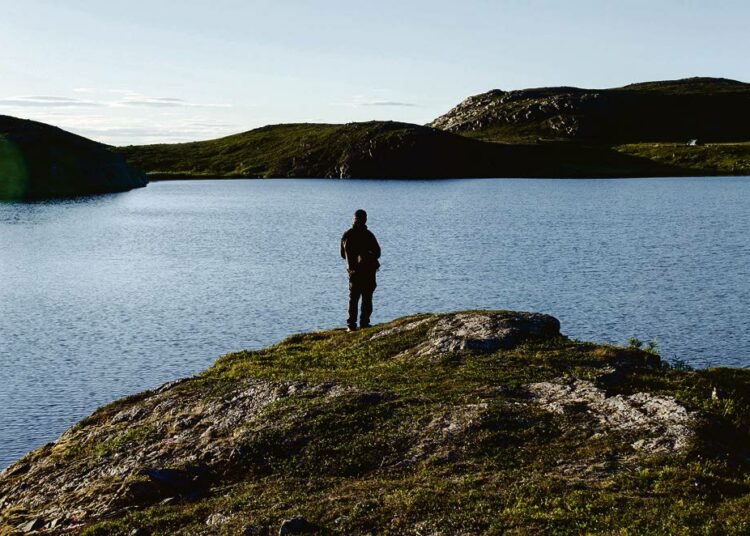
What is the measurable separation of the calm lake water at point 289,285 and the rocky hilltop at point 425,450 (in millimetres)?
9077

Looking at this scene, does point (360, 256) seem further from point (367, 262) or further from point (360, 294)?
point (360, 294)

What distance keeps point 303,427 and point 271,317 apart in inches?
1259

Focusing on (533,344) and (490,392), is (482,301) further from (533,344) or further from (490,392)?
A: (490,392)

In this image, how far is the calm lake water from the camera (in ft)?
139

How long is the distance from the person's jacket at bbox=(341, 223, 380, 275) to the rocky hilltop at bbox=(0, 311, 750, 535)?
213 inches

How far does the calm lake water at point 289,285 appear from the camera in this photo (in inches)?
1670

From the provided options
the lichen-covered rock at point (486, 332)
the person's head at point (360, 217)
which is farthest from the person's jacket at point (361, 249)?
the lichen-covered rock at point (486, 332)

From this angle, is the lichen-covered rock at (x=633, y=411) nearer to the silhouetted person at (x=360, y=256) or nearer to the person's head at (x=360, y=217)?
the person's head at (x=360, y=217)

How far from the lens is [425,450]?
2016cm

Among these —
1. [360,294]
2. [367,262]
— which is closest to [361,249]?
[367,262]

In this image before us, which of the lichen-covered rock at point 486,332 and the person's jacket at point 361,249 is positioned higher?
the person's jacket at point 361,249

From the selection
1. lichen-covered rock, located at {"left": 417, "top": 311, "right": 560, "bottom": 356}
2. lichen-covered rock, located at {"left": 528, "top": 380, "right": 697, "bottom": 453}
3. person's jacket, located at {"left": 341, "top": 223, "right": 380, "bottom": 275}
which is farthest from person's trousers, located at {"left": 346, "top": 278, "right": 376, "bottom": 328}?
lichen-covered rock, located at {"left": 528, "top": 380, "right": 697, "bottom": 453}

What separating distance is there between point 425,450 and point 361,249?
14989mm

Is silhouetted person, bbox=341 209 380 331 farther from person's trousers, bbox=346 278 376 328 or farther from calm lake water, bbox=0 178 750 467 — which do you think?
calm lake water, bbox=0 178 750 467
